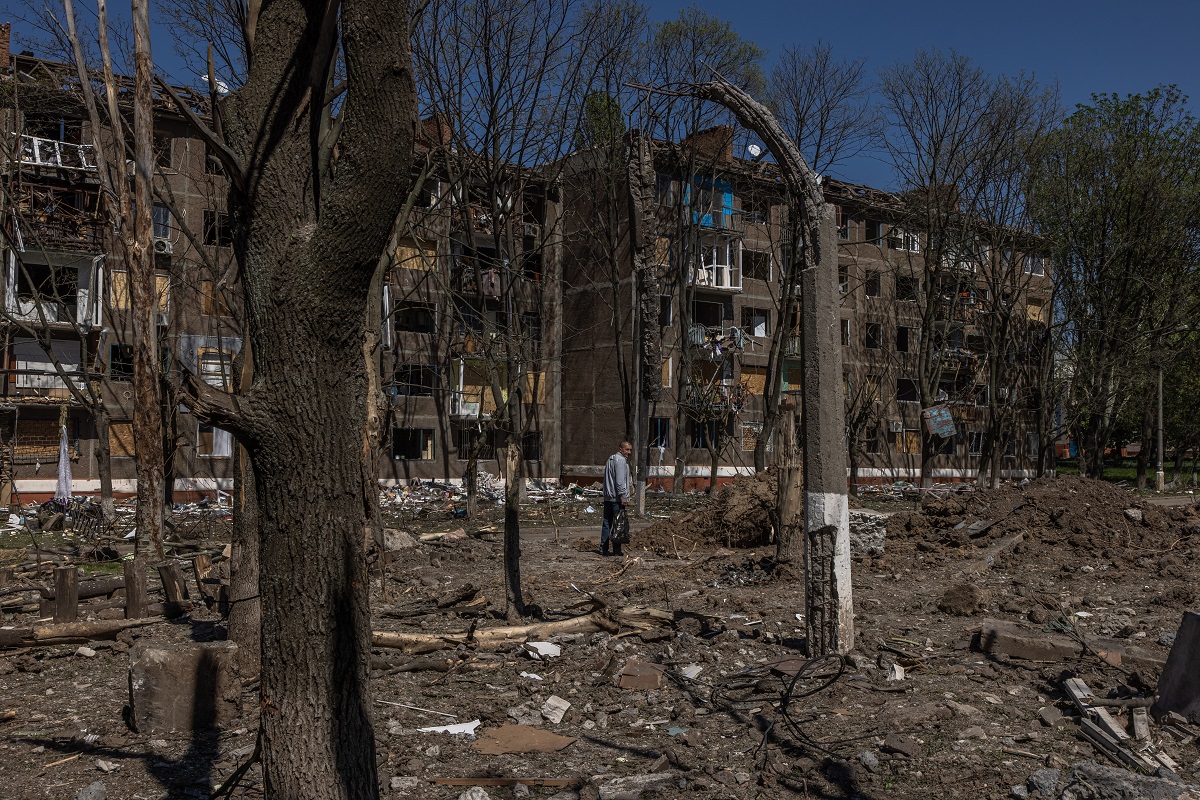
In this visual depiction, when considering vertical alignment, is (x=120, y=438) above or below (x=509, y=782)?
above

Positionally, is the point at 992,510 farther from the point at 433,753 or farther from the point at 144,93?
the point at 144,93

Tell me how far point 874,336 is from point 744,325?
786cm

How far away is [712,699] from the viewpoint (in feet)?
22.9

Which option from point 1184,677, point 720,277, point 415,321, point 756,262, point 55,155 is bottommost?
point 1184,677

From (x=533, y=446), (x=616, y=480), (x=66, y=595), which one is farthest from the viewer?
(x=533, y=446)

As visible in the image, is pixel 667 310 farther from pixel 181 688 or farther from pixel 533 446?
pixel 181 688

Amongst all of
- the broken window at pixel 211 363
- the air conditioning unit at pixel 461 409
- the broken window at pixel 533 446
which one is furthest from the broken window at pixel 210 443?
the broken window at pixel 533 446

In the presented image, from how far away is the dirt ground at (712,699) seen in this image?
5.43m

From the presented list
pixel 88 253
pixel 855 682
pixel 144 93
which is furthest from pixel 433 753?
pixel 88 253

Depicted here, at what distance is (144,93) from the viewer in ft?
41.7

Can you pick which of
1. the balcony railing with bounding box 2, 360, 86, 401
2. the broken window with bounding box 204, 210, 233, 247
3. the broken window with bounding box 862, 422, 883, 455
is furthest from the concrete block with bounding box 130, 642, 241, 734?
the broken window with bounding box 862, 422, 883, 455

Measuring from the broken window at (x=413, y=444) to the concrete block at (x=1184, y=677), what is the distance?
3414 centimetres

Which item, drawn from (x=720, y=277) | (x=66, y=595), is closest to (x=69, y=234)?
(x=720, y=277)

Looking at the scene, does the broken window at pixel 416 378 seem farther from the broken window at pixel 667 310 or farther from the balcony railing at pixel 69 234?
the balcony railing at pixel 69 234
